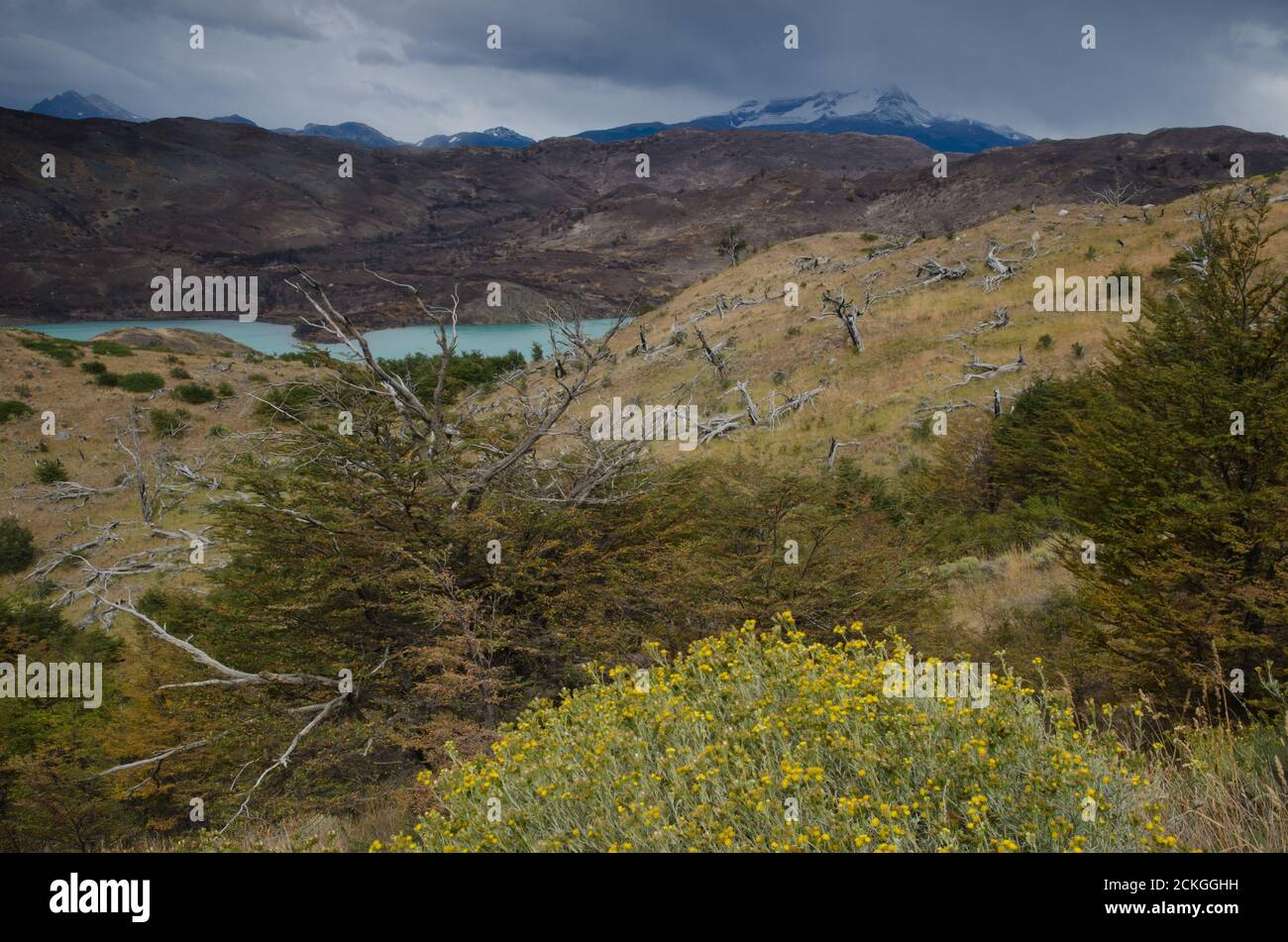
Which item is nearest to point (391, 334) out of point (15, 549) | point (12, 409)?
point (12, 409)

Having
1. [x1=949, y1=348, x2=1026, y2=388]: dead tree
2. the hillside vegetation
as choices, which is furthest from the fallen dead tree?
the hillside vegetation

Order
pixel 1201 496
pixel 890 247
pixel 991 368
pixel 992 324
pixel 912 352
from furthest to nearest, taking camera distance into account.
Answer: pixel 890 247 < pixel 912 352 < pixel 992 324 < pixel 991 368 < pixel 1201 496

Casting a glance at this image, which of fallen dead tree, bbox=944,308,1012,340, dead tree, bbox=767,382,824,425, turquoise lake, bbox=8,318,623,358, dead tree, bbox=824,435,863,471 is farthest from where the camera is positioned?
turquoise lake, bbox=8,318,623,358

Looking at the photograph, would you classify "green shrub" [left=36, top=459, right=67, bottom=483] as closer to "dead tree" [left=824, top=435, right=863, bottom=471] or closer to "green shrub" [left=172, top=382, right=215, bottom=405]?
"green shrub" [left=172, top=382, right=215, bottom=405]

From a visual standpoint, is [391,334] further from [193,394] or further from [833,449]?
[833,449]

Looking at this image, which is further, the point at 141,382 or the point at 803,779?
the point at 141,382

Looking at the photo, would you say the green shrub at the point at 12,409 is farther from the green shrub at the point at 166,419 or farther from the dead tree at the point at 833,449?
the dead tree at the point at 833,449
